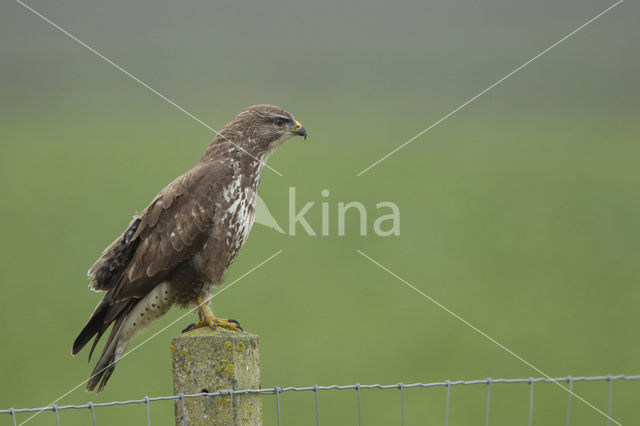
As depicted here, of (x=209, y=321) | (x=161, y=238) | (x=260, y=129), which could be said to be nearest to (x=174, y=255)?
(x=161, y=238)

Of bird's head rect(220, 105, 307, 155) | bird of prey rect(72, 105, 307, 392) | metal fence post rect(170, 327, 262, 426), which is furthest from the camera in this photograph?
bird's head rect(220, 105, 307, 155)

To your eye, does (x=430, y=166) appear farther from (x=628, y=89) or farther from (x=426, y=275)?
(x=628, y=89)

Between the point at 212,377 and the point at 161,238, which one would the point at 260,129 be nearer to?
the point at 161,238

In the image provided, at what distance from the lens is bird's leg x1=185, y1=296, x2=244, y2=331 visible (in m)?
4.31

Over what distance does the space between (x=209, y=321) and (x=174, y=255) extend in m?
0.41

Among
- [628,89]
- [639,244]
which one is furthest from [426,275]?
[628,89]

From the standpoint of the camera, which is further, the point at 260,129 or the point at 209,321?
the point at 260,129

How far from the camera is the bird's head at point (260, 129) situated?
191 inches

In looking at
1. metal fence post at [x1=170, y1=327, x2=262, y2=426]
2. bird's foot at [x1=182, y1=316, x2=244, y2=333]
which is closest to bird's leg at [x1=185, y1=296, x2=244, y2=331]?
bird's foot at [x1=182, y1=316, x2=244, y2=333]

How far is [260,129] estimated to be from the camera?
4.93m

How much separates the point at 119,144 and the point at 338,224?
10465mm

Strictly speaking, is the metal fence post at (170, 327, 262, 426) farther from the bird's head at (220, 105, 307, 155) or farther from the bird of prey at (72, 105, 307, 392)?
the bird's head at (220, 105, 307, 155)

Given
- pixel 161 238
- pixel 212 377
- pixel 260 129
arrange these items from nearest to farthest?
1. pixel 212 377
2. pixel 161 238
3. pixel 260 129

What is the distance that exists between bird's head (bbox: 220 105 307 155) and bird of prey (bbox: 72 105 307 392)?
0.57 ft
